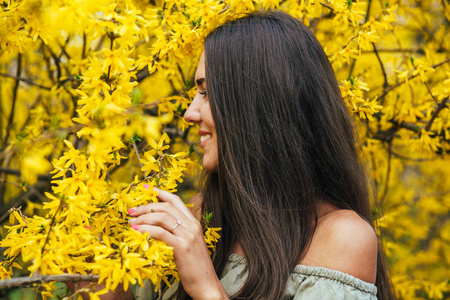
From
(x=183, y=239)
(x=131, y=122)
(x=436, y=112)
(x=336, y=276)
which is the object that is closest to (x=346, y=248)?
(x=336, y=276)

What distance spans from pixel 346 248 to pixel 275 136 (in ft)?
1.35

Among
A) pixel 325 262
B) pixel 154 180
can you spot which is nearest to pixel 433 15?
pixel 325 262

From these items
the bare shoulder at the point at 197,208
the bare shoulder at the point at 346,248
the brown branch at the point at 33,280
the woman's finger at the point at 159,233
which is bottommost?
the bare shoulder at the point at 197,208

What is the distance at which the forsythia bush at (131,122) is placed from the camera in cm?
113

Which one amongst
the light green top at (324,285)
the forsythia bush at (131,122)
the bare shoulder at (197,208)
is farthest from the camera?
the bare shoulder at (197,208)

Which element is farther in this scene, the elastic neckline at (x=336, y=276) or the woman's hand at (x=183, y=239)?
the elastic neckline at (x=336, y=276)

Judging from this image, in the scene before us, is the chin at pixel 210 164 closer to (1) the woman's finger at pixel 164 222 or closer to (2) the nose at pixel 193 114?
(2) the nose at pixel 193 114

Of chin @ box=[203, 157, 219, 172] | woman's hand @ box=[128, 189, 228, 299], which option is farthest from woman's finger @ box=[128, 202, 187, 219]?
chin @ box=[203, 157, 219, 172]

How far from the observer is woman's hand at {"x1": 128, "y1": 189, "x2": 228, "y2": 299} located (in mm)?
1257

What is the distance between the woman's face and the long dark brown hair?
3 cm

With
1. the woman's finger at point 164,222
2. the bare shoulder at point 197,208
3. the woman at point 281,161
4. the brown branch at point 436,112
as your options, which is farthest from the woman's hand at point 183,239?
the brown branch at point 436,112

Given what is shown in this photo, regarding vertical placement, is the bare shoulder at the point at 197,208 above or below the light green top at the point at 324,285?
below

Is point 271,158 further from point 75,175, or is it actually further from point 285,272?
point 75,175

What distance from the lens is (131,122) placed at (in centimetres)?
112
